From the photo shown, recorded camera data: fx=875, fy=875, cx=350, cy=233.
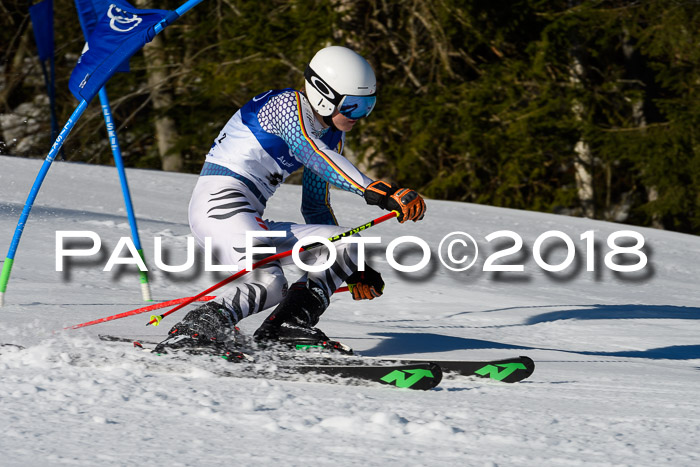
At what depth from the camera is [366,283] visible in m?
3.96

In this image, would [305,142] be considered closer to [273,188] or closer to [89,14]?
[273,188]

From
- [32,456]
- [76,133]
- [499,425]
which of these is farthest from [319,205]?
[76,133]

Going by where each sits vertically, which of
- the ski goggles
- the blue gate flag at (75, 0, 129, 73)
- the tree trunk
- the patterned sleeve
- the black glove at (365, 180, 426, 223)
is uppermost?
the tree trunk

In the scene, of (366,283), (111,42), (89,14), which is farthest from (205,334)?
(89,14)

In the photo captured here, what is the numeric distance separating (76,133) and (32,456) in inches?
661

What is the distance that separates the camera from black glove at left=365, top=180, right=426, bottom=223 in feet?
10.9

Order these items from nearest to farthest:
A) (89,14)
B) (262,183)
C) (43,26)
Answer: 1. (262,183)
2. (89,14)
3. (43,26)

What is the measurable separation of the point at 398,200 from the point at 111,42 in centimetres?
204

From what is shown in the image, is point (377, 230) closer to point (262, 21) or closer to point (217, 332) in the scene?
point (217, 332)

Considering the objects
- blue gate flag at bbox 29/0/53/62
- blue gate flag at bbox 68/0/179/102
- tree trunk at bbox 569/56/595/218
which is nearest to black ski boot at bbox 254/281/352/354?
blue gate flag at bbox 68/0/179/102

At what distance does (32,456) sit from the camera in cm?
221

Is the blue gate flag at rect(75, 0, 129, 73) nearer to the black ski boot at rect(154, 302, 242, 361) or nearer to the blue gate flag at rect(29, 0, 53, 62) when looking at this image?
the blue gate flag at rect(29, 0, 53, 62)

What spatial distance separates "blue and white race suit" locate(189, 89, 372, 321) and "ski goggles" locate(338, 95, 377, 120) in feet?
0.42

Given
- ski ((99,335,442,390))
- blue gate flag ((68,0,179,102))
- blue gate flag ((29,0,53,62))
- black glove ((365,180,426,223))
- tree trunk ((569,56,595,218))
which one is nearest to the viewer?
ski ((99,335,442,390))
